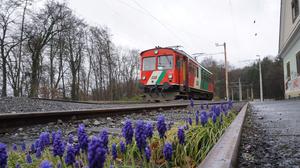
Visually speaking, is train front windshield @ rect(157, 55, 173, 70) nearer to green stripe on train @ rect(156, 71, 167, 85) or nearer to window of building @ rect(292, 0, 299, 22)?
green stripe on train @ rect(156, 71, 167, 85)

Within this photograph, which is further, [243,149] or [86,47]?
[86,47]

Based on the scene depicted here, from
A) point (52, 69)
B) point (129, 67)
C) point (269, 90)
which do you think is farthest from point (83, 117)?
point (269, 90)

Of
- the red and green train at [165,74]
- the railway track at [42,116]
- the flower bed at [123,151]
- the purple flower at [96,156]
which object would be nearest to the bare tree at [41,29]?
the red and green train at [165,74]

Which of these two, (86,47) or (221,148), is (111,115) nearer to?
(221,148)

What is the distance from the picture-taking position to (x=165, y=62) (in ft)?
50.6

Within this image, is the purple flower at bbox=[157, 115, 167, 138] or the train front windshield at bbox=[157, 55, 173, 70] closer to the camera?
the purple flower at bbox=[157, 115, 167, 138]

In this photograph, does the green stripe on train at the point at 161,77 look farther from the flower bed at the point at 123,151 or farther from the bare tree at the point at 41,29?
the bare tree at the point at 41,29

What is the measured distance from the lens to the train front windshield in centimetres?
1519

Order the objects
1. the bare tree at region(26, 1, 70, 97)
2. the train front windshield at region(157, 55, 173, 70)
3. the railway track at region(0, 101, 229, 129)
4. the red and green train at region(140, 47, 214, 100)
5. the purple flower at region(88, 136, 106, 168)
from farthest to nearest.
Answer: the bare tree at region(26, 1, 70, 97)
the train front windshield at region(157, 55, 173, 70)
the red and green train at region(140, 47, 214, 100)
the railway track at region(0, 101, 229, 129)
the purple flower at region(88, 136, 106, 168)

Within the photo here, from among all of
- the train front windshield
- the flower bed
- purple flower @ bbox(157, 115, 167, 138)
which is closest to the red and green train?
the train front windshield

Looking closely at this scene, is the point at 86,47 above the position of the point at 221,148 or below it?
above

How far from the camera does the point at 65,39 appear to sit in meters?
30.8

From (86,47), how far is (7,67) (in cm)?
1126

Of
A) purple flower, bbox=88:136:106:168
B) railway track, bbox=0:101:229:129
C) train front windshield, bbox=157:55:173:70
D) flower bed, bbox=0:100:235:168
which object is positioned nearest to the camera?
purple flower, bbox=88:136:106:168
